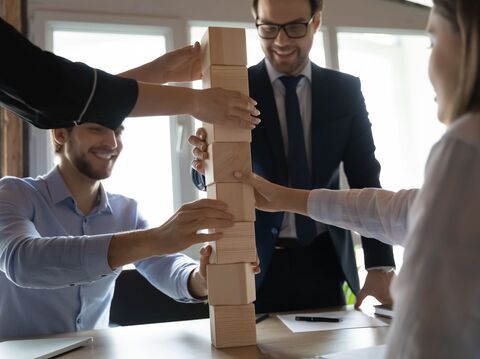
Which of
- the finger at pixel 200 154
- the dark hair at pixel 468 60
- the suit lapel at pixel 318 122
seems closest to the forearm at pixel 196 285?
the finger at pixel 200 154

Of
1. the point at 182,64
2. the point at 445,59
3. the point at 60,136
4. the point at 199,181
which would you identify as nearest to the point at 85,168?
the point at 60,136

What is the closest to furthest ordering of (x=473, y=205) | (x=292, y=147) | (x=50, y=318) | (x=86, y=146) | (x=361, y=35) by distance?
(x=473, y=205) < (x=50, y=318) < (x=292, y=147) < (x=86, y=146) < (x=361, y=35)

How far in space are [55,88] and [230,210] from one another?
478 mm

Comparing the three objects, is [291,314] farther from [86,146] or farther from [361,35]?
[361,35]

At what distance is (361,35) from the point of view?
343 cm

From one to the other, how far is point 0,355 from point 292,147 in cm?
103

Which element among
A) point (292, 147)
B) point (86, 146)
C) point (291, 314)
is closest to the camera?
point (291, 314)

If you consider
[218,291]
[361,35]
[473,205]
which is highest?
[361,35]

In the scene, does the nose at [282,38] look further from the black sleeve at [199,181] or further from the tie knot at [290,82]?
the black sleeve at [199,181]

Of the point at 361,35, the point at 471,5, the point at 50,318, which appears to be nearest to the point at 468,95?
the point at 471,5

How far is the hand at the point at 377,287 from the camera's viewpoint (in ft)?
5.01

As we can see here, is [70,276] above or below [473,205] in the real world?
below

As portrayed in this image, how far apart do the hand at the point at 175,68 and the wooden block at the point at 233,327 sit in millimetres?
661

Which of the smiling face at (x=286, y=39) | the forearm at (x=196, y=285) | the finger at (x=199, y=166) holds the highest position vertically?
the smiling face at (x=286, y=39)
